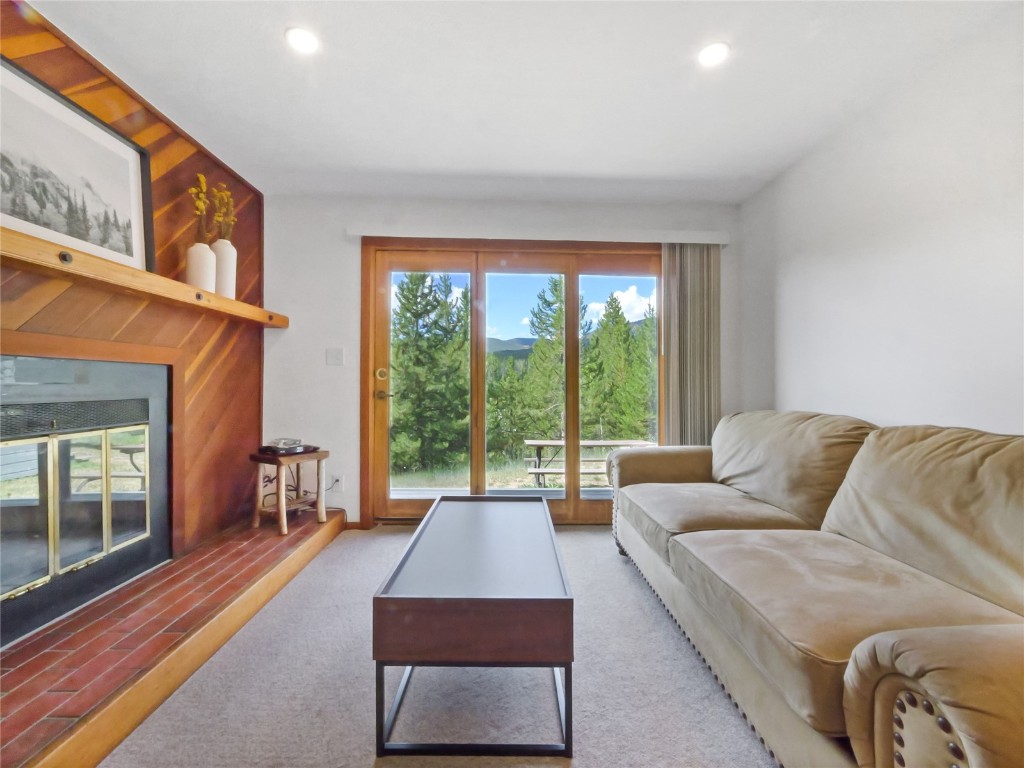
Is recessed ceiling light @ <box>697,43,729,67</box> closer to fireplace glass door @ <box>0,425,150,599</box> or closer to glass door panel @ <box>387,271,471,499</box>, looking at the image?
glass door panel @ <box>387,271,471,499</box>

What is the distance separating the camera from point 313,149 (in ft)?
8.42

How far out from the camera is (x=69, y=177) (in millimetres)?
1699

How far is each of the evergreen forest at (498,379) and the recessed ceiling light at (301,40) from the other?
1616mm

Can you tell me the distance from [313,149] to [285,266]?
3.09ft

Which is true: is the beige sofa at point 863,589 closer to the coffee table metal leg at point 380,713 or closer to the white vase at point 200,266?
the coffee table metal leg at point 380,713

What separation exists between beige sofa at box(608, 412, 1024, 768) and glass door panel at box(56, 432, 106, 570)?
2.36 metres

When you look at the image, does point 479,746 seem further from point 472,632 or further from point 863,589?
point 863,589

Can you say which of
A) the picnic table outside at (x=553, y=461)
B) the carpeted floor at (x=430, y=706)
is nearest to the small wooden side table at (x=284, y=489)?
the carpeted floor at (x=430, y=706)

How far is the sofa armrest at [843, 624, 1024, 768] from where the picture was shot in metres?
0.69

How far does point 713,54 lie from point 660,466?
2.03m

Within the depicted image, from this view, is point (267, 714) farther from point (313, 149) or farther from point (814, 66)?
point (814, 66)

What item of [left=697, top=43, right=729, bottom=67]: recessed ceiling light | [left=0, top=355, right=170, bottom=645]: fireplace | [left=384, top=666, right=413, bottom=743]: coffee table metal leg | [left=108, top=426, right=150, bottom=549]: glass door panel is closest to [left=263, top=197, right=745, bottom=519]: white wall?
[left=0, top=355, right=170, bottom=645]: fireplace

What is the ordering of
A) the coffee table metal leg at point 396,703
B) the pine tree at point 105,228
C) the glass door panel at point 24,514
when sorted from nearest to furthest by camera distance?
the coffee table metal leg at point 396,703 < the glass door panel at point 24,514 < the pine tree at point 105,228

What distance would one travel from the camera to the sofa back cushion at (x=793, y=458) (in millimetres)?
1902
